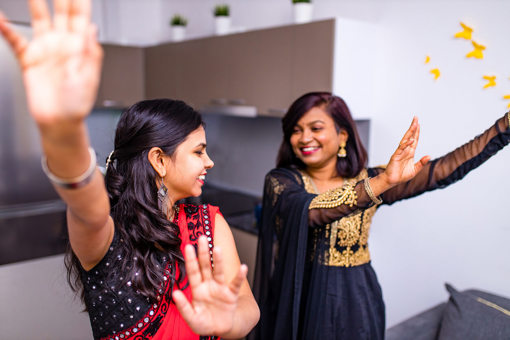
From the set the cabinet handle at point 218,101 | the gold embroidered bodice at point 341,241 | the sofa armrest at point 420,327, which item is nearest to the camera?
the gold embroidered bodice at point 341,241

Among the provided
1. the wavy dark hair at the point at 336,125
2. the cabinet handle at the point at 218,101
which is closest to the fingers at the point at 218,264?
the wavy dark hair at the point at 336,125

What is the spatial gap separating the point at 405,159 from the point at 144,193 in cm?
70

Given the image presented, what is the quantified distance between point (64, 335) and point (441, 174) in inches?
51.0

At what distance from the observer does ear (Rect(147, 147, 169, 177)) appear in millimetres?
1004

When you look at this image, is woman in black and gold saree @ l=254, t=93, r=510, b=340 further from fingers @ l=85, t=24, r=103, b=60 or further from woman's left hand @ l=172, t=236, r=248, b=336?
fingers @ l=85, t=24, r=103, b=60

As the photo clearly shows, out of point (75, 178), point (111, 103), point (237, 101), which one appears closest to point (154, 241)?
point (75, 178)

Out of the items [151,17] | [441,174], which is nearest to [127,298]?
[441,174]

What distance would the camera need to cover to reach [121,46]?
11.4 feet

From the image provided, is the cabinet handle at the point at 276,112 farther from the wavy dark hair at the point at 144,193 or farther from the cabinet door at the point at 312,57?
the wavy dark hair at the point at 144,193

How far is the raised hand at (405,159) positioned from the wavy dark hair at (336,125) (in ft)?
1.53

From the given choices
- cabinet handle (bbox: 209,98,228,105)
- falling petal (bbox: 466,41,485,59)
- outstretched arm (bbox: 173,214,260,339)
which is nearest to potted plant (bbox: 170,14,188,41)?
cabinet handle (bbox: 209,98,228,105)

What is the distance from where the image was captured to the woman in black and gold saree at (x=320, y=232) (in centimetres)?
146

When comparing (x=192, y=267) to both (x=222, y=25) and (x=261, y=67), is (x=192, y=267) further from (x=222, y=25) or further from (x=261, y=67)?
(x=222, y=25)

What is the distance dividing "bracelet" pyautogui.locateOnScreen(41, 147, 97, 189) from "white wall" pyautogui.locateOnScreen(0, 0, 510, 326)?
1.07 m
